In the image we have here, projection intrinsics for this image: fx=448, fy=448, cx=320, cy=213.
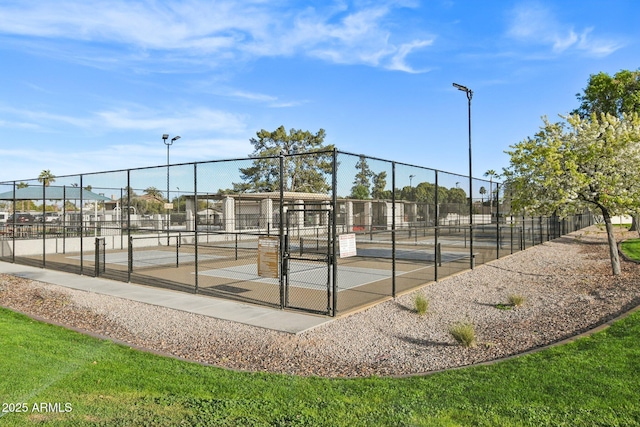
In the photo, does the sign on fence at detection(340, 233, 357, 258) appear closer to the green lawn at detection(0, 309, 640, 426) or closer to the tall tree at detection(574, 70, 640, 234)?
the green lawn at detection(0, 309, 640, 426)

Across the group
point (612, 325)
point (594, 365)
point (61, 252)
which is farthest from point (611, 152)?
point (61, 252)

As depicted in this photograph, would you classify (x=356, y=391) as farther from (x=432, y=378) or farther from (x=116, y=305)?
(x=116, y=305)

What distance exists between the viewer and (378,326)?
26.5 ft

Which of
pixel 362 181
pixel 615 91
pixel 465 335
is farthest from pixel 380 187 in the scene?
pixel 615 91

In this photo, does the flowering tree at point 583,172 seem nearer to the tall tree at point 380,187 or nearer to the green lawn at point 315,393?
the tall tree at point 380,187

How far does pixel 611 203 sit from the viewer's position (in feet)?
40.8

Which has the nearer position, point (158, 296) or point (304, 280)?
point (158, 296)

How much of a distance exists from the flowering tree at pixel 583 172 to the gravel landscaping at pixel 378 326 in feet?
7.07

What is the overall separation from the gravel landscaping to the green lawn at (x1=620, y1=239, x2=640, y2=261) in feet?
19.1

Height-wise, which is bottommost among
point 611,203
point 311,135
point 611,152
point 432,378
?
point 432,378

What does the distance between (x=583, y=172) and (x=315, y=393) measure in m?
11.8

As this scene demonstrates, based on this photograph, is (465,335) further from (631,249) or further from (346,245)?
(631,249)

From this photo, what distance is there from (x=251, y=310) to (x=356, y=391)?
4.59 metres

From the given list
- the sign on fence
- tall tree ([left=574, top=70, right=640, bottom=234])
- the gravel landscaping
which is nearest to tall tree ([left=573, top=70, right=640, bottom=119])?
tall tree ([left=574, top=70, right=640, bottom=234])
